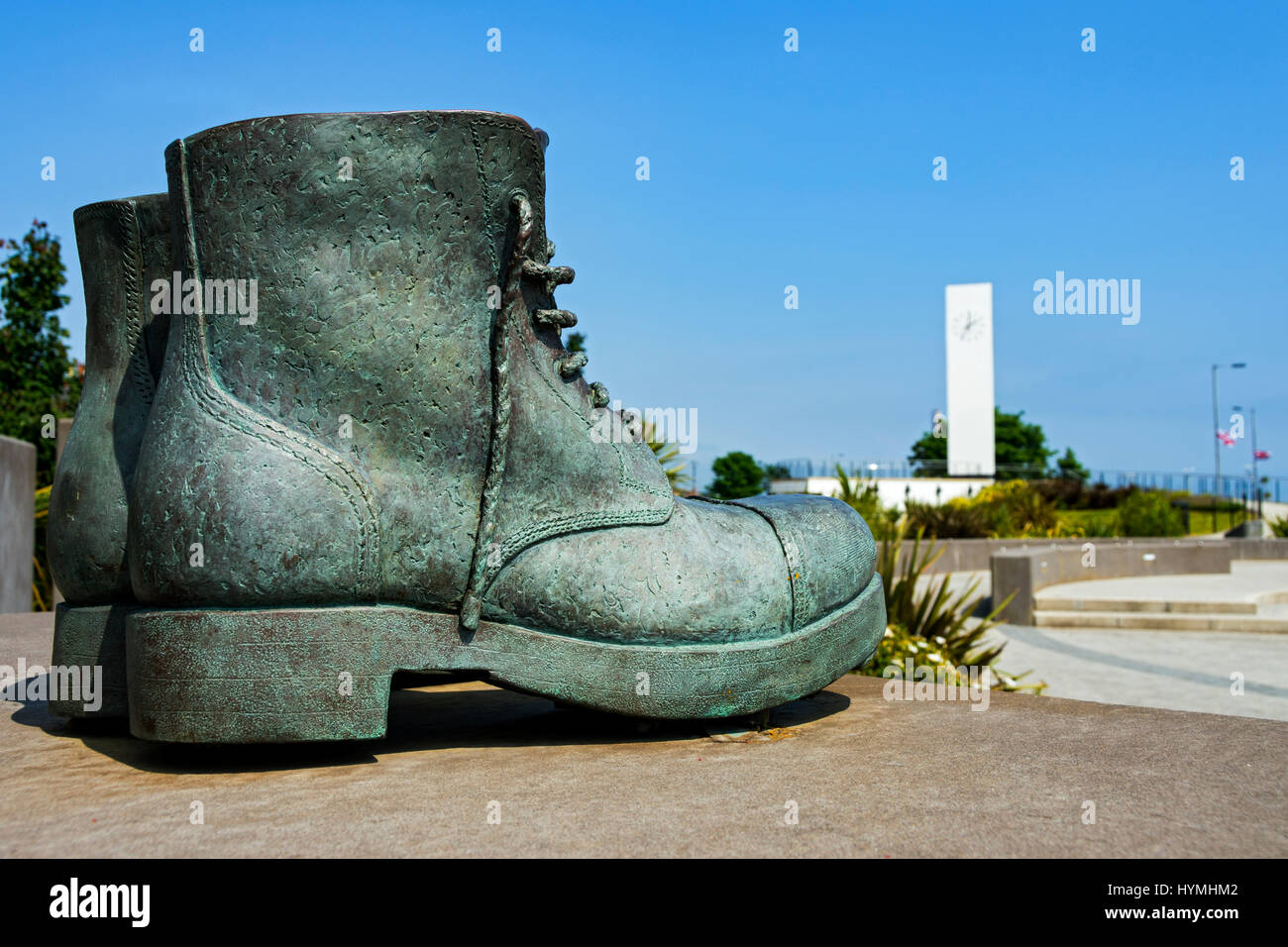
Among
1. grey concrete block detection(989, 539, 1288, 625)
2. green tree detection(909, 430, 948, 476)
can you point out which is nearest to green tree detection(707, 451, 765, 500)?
green tree detection(909, 430, 948, 476)

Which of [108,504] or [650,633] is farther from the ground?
[108,504]

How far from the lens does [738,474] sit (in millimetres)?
47656

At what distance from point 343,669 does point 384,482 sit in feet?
1.15

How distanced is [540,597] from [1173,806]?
1.13 metres

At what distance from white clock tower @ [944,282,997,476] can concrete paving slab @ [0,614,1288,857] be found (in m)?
45.8

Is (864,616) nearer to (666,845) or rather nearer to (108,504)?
(666,845)

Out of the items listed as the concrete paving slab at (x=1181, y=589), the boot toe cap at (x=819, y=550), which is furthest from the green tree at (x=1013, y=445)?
the boot toe cap at (x=819, y=550)

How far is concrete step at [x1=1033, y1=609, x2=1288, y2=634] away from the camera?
9.99m

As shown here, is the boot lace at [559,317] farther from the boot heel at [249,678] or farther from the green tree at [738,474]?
the green tree at [738,474]

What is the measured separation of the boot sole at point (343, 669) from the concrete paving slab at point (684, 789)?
0.10 m

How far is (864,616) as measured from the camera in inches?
93.2

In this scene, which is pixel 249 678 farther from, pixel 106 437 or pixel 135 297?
pixel 135 297

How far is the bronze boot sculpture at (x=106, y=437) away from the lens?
2.27m
